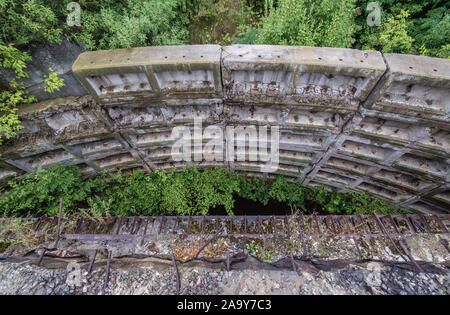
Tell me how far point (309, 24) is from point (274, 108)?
11.1 feet

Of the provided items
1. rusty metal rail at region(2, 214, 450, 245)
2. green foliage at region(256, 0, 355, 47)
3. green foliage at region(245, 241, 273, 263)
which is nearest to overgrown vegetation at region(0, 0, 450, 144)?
green foliage at region(256, 0, 355, 47)

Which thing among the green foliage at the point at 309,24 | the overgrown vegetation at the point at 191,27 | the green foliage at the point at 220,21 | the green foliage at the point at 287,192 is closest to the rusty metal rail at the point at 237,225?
the green foliage at the point at 287,192

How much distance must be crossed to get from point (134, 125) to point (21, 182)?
5.48 m

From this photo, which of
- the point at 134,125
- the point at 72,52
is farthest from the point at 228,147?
the point at 72,52

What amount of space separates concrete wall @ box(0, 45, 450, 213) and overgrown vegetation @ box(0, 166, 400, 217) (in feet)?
3.02

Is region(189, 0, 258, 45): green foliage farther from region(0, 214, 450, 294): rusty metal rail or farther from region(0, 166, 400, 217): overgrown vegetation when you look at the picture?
region(0, 214, 450, 294): rusty metal rail

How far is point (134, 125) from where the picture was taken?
7.81m

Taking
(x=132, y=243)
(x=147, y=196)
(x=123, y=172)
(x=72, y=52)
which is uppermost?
(x=72, y=52)

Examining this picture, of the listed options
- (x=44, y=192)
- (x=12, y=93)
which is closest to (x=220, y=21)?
(x=12, y=93)

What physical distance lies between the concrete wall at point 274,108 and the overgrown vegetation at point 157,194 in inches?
36.3

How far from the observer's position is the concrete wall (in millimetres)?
5836

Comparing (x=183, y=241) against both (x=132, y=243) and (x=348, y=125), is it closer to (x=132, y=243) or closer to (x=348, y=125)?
(x=132, y=243)

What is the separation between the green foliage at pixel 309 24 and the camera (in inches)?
267

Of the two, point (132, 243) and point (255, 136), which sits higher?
point (255, 136)
